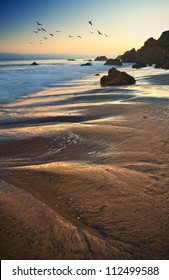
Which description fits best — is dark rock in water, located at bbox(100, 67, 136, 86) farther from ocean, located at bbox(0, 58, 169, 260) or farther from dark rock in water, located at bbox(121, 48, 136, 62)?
dark rock in water, located at bbox(121, 48, 136, 62)

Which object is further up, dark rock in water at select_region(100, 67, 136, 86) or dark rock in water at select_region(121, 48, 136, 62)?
dark rock in water at select_region(121, 48, 136, 62)

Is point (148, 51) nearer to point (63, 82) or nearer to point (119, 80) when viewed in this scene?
point (63, 82)

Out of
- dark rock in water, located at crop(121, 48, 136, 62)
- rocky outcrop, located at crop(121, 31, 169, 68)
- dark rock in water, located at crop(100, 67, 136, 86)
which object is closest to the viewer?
dark rock in water, located at crop(100, 67, 136, 86)

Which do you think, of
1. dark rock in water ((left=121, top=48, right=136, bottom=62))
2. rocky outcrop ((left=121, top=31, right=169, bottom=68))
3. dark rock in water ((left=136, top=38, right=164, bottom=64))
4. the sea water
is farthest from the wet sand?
dark rock in water ((left=121, top=48, right=136, bottom=62))

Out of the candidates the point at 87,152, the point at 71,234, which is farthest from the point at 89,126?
the point at 71,234

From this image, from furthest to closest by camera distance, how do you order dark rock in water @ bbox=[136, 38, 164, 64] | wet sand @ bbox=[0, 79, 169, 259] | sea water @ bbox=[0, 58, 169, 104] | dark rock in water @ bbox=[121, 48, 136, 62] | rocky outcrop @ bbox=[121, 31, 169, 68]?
dark rock in water @ bbox=[121, 48, 136, 62] → dark rock in water @ bbox=[136, 38, 164, 64] → rocky outcrop @ bbox=[121, 31, 169, 68] → sea water @ bbox=[0, 58, 169, 104] → wet sand @ bbox=[0, 79, 169, 259]

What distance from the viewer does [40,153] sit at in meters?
A: 5.54

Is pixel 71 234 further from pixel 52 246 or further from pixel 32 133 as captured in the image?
pixel 32 133

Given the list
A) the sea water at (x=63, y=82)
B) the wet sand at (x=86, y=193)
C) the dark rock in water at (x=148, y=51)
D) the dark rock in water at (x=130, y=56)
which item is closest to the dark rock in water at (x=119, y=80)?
the sea water at (x=63, y=82)

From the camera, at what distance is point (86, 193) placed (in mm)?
3748

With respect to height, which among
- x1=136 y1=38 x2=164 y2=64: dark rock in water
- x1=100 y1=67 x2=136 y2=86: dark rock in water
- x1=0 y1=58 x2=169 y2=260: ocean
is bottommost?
x1=0 y1=58 x2=169 y2=260: ocean

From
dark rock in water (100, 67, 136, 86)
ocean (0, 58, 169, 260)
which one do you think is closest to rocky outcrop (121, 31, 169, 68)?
dark rock in water (100, 67, 136, 86)

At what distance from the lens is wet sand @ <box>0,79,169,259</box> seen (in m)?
2.74

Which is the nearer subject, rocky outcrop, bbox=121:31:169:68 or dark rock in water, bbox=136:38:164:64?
rocky outcrop, bbox=121:31:169:68
